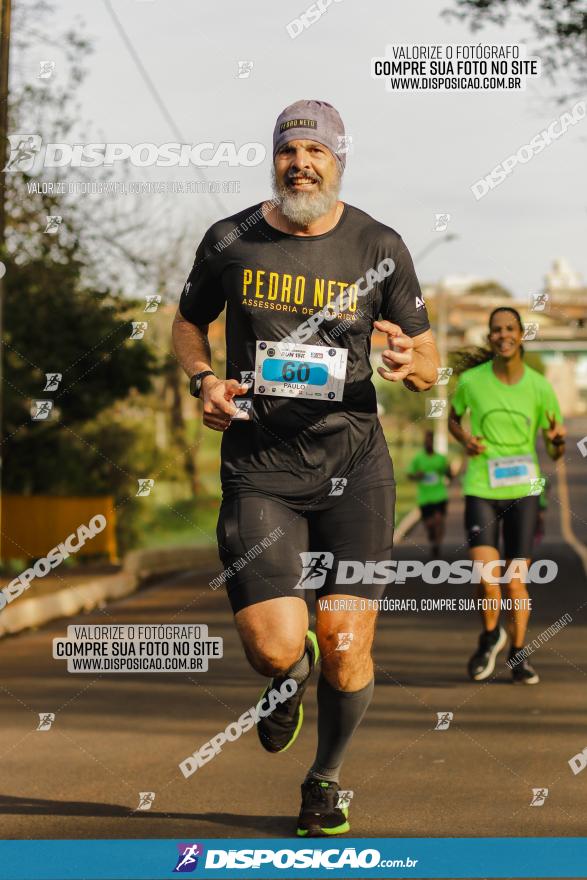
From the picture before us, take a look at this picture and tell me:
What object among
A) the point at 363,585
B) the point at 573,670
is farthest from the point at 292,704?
the point at 573,670

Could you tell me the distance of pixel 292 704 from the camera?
196 inches

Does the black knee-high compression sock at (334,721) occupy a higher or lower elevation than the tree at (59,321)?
lower

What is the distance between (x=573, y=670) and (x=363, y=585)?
474 cm

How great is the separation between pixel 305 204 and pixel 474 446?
382cm

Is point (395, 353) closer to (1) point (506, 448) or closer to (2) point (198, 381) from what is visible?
(2) point (198, 381)

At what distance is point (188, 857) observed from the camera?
4605mm

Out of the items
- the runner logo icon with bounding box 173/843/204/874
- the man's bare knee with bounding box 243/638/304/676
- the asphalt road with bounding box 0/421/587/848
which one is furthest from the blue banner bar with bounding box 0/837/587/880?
the man's bare knee with bounding box 243/638/304/676

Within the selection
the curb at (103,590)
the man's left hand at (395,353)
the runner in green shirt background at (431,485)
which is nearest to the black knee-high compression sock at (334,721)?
the man's left hand at (395,353)

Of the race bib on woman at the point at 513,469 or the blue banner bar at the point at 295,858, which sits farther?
the race bib on woman at the point at 513,469

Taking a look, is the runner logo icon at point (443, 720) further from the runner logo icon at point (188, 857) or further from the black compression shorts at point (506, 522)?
the runner logo icon at point (188, 857)

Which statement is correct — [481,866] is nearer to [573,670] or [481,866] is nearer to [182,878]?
[182,878]

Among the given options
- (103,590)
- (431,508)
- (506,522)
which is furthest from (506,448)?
(431,508)

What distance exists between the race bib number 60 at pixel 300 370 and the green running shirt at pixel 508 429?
3.69 metres

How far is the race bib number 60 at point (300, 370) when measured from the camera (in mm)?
4746
